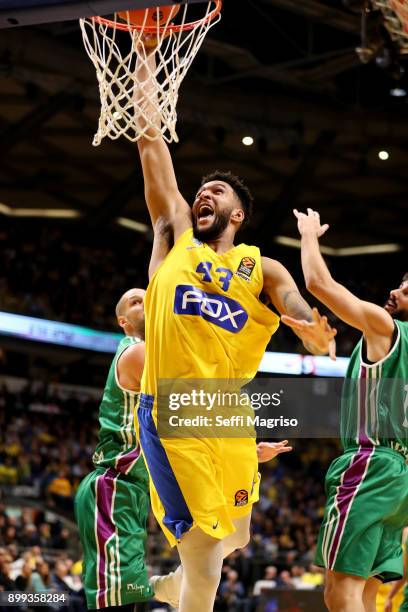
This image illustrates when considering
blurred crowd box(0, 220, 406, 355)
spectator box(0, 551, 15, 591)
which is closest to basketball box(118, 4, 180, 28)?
spectator box(0, 551, 15, 591)

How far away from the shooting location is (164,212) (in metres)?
4.79

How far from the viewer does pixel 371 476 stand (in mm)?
4969

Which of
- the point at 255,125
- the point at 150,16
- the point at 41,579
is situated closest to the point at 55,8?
the point at 150,16

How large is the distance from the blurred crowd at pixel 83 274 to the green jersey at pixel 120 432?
14211 mm

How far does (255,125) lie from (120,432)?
15.7m

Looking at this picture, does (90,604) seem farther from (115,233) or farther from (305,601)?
(115,233)

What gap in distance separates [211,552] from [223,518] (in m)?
0.15

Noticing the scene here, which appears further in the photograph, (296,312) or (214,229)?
(214,229)

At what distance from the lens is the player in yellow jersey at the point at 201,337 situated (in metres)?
4.29

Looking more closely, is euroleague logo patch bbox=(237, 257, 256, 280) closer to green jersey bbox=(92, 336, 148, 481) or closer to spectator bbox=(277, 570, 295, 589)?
green jersey bbox=(92, 336, 148, 481)

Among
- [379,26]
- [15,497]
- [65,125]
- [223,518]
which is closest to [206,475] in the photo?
[223,518]

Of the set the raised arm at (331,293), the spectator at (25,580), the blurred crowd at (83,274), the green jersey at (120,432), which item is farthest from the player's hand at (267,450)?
the blurred crowd at (83,274)
